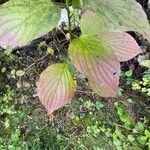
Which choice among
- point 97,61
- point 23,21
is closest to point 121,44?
point 97,61

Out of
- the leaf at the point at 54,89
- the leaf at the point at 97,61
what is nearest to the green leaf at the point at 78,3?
the leaf at the point at 97,61

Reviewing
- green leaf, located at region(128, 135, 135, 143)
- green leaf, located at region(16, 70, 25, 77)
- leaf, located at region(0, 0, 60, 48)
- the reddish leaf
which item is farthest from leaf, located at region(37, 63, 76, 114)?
green leaf, located at region(16, 70, 25, 77)

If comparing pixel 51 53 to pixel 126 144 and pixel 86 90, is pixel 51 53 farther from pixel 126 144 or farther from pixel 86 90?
pixel 126 144

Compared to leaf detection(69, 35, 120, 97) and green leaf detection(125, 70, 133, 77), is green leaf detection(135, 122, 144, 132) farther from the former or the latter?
leaf detection(69, 35, 120, 97)

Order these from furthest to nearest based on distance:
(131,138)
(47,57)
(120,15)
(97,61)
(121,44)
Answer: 1. (47,57)
2. (131,138)
3. (121,44)
4. (97,61)
5. (120,15)

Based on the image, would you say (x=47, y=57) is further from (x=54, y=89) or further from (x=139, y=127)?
(x=54, y=89)

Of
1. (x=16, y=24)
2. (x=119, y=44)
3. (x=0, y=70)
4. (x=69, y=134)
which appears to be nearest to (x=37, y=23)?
(x=16, y=24)
